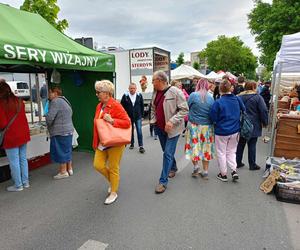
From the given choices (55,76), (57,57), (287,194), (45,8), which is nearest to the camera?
(287,194)

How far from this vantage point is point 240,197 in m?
3.80

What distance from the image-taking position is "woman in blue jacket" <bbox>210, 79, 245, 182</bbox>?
4.19 m

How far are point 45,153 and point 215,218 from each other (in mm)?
3928

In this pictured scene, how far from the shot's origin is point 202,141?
14.5ft

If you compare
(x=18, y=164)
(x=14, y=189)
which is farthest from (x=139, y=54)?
(x=14, y=189)

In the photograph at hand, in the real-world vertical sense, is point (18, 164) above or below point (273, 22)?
below

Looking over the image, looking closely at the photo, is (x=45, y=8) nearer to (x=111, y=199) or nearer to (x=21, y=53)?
(x=21, y=53)

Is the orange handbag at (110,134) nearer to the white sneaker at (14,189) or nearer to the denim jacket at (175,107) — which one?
the denim jacket at (175,107)

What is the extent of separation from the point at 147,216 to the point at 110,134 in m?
1.17

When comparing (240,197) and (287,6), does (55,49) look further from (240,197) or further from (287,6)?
(287,6)

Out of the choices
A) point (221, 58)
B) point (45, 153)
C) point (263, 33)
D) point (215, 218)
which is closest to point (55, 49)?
point (45, 153)

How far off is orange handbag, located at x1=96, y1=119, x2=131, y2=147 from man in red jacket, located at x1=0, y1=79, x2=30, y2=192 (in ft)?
4.75

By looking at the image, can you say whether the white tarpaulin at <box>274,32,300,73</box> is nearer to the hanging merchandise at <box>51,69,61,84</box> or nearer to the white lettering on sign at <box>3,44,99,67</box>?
the white lettering on sign at <box>3,44,99,67</box>

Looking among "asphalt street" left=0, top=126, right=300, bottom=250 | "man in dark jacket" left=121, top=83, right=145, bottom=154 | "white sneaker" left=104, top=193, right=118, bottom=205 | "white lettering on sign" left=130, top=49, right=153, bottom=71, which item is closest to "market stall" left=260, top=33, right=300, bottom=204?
"asphalt street" left=0, top=126, right=300, bottom=250
